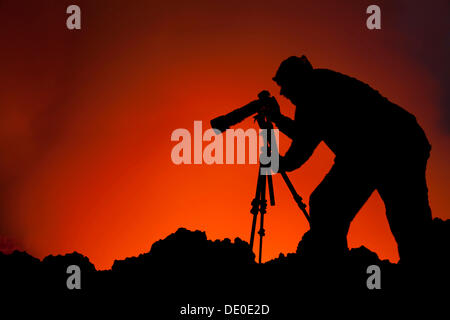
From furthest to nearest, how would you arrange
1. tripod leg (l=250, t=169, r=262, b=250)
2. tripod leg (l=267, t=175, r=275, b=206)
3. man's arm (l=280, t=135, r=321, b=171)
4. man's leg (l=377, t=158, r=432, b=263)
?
tripod leg (l=267, t=175, r=275, b=206) → tripod leg (l=250, t=169, r=262, b=250) → man's arm (l=280, t=135, r=321, b=171) → man's leg (l=377, t=158, r=432, b=263)

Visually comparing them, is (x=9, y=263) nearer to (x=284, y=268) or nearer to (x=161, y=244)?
(x=161, y=244)

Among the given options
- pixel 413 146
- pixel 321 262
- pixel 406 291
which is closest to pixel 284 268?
pixel 321 262

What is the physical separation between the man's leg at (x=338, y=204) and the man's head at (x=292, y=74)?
1.02m

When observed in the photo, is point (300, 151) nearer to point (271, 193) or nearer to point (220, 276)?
point (271, 193)

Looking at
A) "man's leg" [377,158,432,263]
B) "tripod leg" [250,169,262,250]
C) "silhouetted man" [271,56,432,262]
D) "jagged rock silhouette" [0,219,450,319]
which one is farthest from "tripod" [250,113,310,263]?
"man's leg" [377,158,432,263]

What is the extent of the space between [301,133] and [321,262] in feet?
4.90

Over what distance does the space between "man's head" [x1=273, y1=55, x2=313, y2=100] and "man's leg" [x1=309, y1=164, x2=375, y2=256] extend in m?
1.02

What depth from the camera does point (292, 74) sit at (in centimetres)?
400

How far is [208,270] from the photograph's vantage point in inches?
202

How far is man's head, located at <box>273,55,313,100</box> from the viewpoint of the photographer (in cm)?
397

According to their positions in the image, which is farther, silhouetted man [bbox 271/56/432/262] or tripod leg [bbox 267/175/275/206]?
tripod leg [bbox 267/175/275/206]

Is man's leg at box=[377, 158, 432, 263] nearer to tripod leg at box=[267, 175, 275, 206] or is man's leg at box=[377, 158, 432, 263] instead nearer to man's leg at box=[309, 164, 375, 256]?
man's leg at box=[309, 164, 375, 256]

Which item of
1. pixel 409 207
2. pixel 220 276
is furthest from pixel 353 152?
pixel 220 276

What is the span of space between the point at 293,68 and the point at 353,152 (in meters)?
1.20
